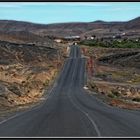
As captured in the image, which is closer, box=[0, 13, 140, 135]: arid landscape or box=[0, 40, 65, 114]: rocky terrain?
box=[0, 13, 140, 135]: arid landscape

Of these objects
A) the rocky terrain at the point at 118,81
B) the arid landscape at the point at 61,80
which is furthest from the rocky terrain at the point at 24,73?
the rocky terrain at the point at 118,81

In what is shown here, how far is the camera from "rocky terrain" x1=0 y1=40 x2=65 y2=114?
62219mm

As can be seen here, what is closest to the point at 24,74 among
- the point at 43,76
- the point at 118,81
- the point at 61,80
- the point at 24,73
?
the point at 24,73

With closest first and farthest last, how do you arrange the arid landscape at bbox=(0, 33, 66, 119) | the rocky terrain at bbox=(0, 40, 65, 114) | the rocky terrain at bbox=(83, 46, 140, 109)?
the arid landscape at bbox=(0, 33, 66, 119)
the rocky terrain at bbox=(0, 40, 65, 114)
the rocky terrain at bbox=(83, 46, 140, 109)

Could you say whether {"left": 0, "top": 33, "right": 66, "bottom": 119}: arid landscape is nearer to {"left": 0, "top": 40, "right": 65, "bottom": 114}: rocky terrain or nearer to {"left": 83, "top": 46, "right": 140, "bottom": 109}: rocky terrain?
{"left": 0, "top": 40, "right": 65, "bottom": 114}: rocky terrain

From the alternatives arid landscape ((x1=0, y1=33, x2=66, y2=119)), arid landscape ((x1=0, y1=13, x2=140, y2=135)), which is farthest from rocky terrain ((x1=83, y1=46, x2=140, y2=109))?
arid landscape ((x1=0, y1=33, x2=66, y2=119))

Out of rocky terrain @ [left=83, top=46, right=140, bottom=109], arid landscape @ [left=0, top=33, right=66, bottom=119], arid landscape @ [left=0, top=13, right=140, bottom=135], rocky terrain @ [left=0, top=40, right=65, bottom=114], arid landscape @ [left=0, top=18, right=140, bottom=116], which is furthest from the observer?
rocky terrain @ [left=83, top=46, right=140, bottom=109]

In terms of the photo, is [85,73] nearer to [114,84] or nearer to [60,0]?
[114,84]

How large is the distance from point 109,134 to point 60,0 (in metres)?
6.79

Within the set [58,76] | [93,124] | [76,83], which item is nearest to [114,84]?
[76,83]

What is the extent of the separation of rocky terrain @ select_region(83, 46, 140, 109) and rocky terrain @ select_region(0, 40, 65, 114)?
934cm

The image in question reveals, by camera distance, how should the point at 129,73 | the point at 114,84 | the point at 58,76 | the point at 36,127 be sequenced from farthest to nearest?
the point at 129,73 < the point at 58,76 < the point at 114,84 < the point at 36,127

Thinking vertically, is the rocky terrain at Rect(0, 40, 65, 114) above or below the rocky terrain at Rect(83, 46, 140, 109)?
above

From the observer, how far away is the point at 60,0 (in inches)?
887
